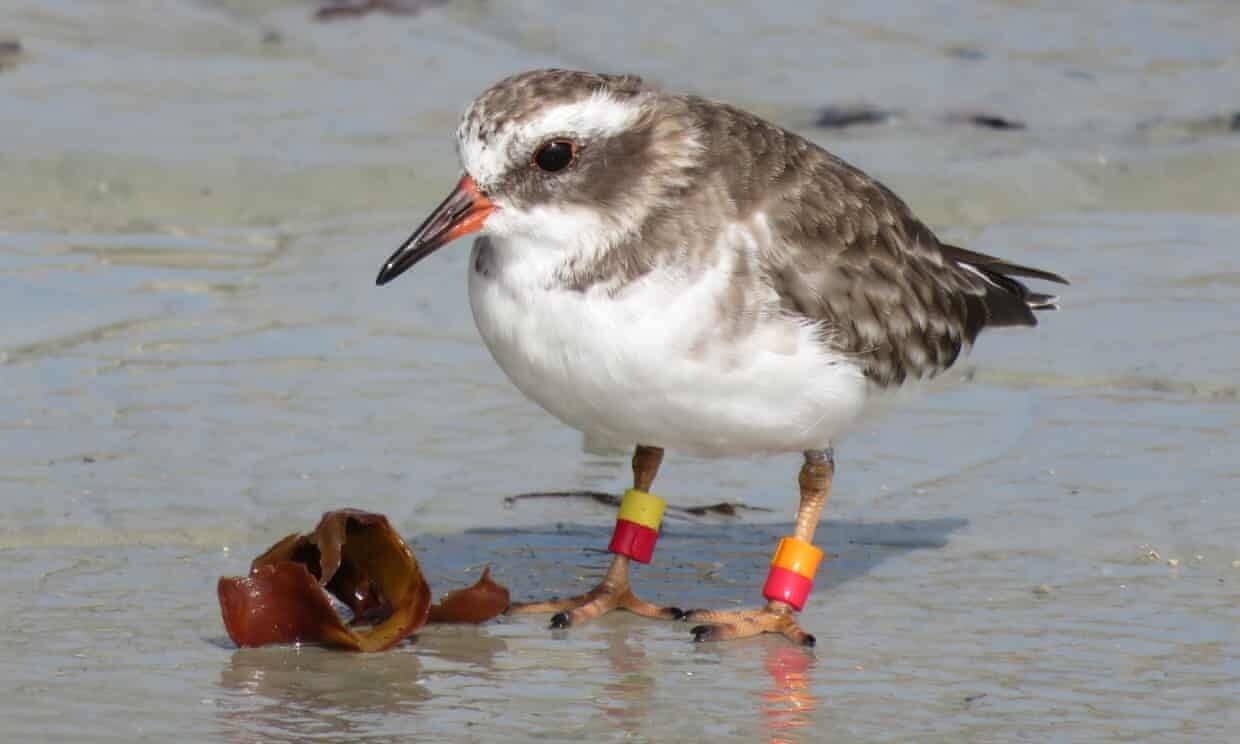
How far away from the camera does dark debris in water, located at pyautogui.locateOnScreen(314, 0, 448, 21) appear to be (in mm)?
13453

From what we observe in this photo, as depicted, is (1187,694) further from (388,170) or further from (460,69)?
(460,69)

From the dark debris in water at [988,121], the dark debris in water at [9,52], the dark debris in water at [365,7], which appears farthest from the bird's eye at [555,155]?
the dark debris in water at [365,7]

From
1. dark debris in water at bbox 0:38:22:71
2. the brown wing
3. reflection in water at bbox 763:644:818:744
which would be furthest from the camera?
dark debris in water at bbox 0:38:22:71

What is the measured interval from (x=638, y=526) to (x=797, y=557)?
51 cm

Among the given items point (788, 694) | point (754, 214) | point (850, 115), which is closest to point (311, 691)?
point (788, 694)

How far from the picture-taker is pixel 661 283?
593 cm

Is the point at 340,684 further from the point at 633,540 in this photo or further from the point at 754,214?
the point at 754,214

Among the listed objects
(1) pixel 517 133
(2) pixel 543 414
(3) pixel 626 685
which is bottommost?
(2) pixel 543 414

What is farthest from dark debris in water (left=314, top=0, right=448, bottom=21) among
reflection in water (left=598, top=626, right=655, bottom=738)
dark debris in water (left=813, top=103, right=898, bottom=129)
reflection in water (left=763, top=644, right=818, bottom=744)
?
reflection in water (left=763, top=644, right=818, bottom=744)

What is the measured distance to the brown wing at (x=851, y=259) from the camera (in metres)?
6.32

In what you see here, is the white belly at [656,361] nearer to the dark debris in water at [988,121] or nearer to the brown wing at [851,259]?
the brown wing at [851,259]

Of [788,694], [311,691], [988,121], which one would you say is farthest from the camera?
[988,121]

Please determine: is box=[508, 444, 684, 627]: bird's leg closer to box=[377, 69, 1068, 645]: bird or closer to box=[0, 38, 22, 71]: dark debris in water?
box=[377, 69, 1068, 645]: bird

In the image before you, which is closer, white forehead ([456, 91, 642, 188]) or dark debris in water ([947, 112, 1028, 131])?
white forehead ([456, 91, 642, 188])
